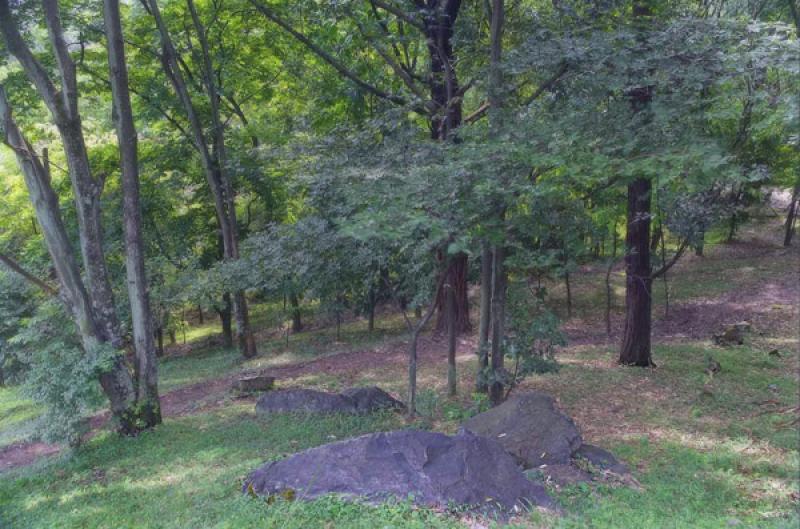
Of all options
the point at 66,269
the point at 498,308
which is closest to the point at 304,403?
the point at 498,308

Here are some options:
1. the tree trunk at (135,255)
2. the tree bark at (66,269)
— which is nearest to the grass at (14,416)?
the tree bark at (66,269)

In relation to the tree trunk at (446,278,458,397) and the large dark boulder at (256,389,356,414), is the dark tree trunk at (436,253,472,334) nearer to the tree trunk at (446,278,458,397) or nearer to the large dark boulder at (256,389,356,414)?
the tree trunk at (446,278,458,397)

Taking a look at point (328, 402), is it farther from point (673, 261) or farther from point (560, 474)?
point (673, 261)

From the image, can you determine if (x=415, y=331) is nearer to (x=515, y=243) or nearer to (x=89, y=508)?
(x=515, y=243)

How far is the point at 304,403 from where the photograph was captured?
8211 mm

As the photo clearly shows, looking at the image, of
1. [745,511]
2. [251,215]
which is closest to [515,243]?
[745,511]

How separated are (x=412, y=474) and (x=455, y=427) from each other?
8.18 feet

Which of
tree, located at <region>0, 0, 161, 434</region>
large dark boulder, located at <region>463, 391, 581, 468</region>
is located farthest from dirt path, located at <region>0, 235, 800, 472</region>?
large dark boulder, located at <region>463, 391, 581, 468</region>

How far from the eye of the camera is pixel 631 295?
381 inches

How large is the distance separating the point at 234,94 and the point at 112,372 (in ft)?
31.5

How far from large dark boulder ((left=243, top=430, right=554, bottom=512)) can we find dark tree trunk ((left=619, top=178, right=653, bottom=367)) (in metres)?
5.83

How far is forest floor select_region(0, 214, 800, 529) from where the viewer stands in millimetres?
4457

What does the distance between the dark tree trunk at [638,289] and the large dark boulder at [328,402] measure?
436cm

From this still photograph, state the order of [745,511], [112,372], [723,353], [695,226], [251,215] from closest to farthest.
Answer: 1. [745,511]
2. [112,372]
3. [695,226]
4. [723,353]
5. [251,215]
